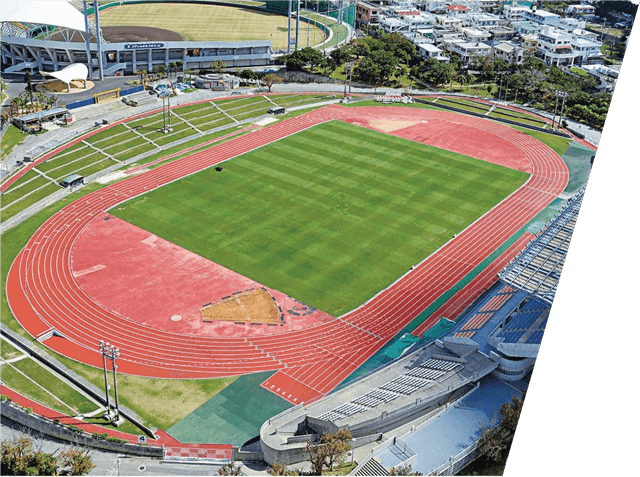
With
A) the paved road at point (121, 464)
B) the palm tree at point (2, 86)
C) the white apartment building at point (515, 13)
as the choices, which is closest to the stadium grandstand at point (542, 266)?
the paved road at point (121, 464)

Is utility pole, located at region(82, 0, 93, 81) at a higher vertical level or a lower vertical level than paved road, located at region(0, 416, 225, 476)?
higher

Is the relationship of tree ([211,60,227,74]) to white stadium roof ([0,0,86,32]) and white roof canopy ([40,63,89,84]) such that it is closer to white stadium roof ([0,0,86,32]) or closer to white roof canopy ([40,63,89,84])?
white roof canopy ([40,63,89,84])

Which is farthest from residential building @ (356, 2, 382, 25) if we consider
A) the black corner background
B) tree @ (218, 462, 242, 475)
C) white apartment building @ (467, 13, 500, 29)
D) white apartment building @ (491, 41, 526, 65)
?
the black corner background

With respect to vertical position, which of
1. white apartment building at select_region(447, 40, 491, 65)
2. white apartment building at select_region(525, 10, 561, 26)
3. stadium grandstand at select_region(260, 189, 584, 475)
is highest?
white apartment building at select_region(525, 10, 561, 26)

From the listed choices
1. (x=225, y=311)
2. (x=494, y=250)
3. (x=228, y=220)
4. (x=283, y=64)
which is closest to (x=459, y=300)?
(x=494, y=250)

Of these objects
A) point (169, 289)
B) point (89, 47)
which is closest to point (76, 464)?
point (169, 289)

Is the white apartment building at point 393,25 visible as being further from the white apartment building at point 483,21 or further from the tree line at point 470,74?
the tree line at point 470,74

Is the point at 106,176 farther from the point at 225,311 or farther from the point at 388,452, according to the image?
the point at 388,452
